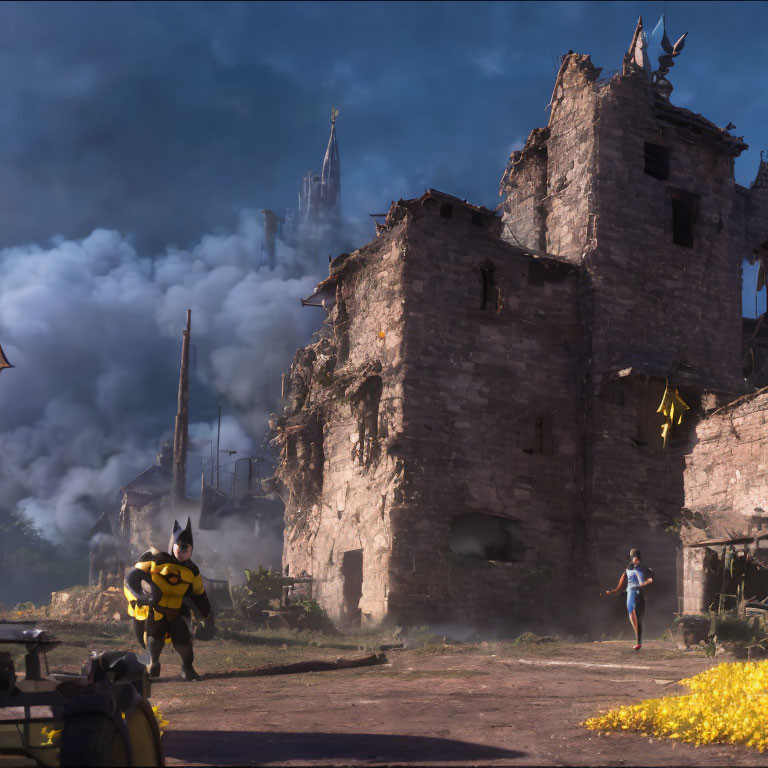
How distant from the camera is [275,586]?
20266 mm

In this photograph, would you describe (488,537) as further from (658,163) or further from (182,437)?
(182,437)

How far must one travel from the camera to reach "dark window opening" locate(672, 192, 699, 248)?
24.3 meters

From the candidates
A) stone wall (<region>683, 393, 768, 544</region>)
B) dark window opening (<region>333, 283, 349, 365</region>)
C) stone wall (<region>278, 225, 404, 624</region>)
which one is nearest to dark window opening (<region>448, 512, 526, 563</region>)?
stone wall (<region>278, 225, 404, 624</region>)

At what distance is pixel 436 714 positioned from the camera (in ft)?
27.2

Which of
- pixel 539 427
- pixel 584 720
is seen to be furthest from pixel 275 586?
pixel 584 720

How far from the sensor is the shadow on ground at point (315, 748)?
633cm

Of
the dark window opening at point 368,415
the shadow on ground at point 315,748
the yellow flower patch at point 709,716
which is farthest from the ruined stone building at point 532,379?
the shadow on ground at point 315,748

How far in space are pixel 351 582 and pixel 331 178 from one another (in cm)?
8139

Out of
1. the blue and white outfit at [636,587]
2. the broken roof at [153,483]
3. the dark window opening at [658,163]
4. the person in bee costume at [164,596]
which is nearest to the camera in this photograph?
the person in bee costume at [164,596]

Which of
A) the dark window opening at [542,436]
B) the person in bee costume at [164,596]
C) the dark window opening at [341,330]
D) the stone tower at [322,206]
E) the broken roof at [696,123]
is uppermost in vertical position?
the stone tower at [322,206]

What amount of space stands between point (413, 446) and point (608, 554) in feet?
17.1

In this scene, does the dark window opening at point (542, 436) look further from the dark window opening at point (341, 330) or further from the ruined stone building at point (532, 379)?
the dark window opening at point (341, 330)

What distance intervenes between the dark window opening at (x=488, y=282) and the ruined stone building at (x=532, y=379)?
0.05 m

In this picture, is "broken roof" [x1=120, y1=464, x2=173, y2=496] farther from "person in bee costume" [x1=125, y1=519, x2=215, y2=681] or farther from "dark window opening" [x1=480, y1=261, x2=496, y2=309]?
"person in bee costume" [x1=125, y1=519, x2=215, y2=681]
